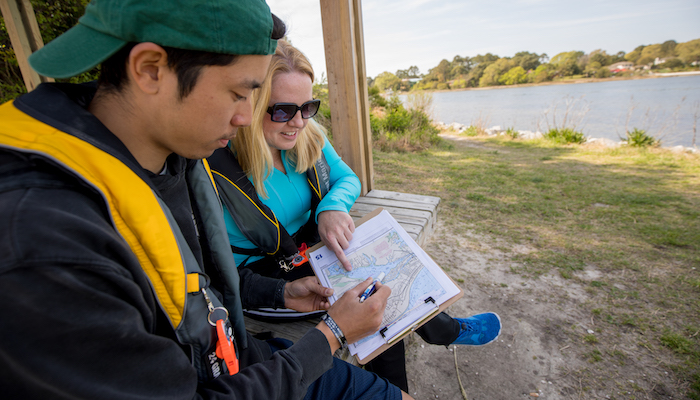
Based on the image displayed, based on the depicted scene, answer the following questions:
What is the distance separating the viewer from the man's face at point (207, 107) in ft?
2.60

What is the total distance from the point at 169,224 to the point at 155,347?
0.93ft

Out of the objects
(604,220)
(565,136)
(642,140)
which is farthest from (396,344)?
(565,136)

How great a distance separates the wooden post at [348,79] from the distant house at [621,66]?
32.8 meters

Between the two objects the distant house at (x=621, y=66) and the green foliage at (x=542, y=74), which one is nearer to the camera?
the distant house at (x=621, y=66)

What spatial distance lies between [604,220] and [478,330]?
328 cm

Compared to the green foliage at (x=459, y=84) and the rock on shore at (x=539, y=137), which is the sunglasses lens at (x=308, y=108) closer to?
the rock on shore at (x=539, y=137)

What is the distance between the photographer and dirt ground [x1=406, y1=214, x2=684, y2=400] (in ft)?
6.79

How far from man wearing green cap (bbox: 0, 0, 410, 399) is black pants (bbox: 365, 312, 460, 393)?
2.55 feet

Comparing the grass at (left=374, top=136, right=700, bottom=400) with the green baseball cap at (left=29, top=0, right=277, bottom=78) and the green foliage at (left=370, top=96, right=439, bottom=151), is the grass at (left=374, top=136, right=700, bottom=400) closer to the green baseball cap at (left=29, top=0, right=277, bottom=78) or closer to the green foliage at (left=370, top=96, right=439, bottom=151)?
the green foliage at (left=370, top=96, right=439, bottom=151)

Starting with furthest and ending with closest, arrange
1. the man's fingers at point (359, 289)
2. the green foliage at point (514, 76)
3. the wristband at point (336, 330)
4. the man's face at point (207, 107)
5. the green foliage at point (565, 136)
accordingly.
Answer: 1. the green foliage at point (514, 76)
2. the green foliage at point (565, 136)
3. the man's fingers at point (359, 289)
4. the wristband at point (336, 330)
5. the man's face at point (207, 107)

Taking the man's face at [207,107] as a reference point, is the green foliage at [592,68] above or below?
above

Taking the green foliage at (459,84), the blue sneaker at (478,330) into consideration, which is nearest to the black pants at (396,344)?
A: the blue sneaker at (478,330)

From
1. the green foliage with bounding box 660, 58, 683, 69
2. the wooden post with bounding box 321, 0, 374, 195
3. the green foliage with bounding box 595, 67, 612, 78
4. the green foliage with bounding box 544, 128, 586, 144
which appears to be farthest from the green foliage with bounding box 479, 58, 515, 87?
the wooden post with bounding box 321, 0, 374, 195

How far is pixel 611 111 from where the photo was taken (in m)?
15.3
